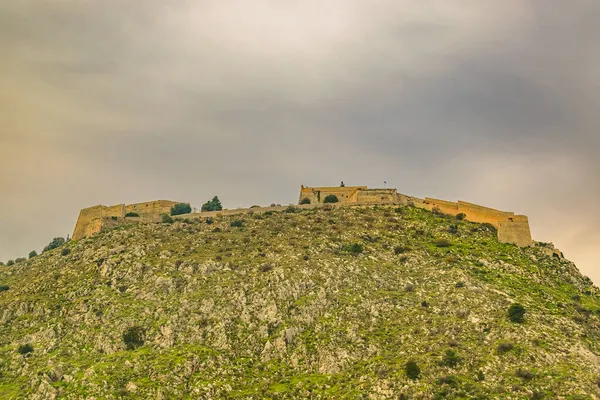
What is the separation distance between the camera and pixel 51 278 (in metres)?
90.2

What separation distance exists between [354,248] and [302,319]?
1748cm

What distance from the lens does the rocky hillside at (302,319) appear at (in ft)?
222

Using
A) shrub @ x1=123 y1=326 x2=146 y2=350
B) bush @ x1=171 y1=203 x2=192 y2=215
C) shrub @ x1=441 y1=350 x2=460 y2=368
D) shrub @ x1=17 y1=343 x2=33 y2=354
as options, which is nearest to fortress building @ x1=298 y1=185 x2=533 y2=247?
bush @ x1=171 y1=203 x2=192 y2=215

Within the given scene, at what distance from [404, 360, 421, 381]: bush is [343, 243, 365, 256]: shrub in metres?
25.0

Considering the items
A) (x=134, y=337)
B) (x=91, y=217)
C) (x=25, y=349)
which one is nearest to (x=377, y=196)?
(x=91, y=217)

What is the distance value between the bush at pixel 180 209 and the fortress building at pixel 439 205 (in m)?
16.6

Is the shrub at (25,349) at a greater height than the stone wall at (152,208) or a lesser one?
lesser

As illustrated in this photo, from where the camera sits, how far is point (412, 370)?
6688 cm

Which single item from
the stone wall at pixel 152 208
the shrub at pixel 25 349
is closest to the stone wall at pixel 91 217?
the stone wall at pixel 152 208

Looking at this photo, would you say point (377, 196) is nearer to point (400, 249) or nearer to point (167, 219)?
point (400, 249)

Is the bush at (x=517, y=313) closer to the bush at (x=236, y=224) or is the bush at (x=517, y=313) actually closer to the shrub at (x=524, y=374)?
the shrub at (x=524, y=374)

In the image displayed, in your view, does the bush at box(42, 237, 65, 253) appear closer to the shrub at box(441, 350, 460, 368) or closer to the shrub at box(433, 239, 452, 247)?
the shrub at box(433, 239, 452, 247)

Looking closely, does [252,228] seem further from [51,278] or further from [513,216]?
[513,216]

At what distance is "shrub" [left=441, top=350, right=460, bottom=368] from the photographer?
6756 cm
